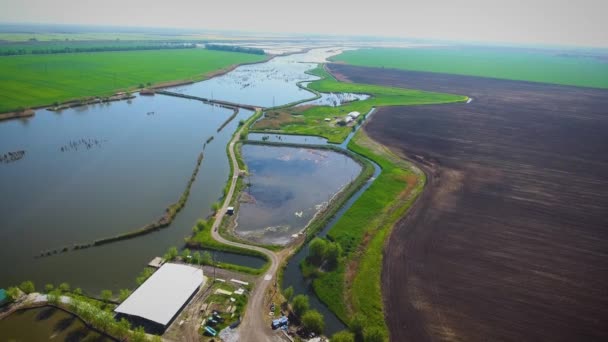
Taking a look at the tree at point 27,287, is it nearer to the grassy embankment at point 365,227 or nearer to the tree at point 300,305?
the tree at point 300,305

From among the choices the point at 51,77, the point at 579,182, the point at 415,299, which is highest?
the point at 51,77

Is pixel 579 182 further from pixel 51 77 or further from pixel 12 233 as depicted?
pixel 51 77

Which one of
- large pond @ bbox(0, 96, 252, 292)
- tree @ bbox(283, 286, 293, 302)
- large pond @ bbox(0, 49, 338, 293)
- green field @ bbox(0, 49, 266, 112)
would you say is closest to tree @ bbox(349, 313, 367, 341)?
tree @ bbox(283, 286, 293, 302)

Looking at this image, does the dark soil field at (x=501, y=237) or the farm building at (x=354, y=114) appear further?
the farm building at (x=354, y=114)

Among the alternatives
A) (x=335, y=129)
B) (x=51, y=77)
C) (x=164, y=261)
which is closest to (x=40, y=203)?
(x=164, y=261)

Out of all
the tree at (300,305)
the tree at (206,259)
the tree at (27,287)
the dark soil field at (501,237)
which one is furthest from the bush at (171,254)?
the dark soil field at (501,237)

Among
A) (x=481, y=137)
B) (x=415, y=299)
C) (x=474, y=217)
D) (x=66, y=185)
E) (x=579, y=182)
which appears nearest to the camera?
(x=415, y=299)

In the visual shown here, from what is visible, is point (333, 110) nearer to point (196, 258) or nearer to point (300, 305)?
point (196, 258)

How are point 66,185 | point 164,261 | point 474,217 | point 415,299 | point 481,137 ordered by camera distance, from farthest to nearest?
1. point 481,137
2. point 66,185
3. point 474,217
4. point 164,261
5. point 415,299

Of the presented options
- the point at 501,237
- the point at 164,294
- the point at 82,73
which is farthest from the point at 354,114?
the point at 82,73
